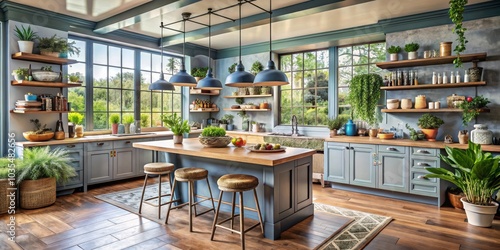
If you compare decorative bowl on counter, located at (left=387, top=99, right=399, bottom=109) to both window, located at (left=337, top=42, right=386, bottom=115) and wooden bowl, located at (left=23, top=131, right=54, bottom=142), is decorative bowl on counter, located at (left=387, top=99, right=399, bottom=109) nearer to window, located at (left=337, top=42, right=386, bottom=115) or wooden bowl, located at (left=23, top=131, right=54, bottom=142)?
window, located at (left=337, top=42, right=386, bottom=115)

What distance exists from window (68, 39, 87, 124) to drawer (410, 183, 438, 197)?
5.77 meters

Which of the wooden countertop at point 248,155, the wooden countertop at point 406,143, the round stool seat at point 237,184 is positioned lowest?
the round stool seat at point 237,184

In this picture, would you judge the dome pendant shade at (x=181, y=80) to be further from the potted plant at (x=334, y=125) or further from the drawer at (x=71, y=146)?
the potted plant at (x=334, y=125)

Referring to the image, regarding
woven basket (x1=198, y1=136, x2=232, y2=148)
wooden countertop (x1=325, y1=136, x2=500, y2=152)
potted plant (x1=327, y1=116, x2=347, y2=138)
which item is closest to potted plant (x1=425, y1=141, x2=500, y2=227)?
wooden countertop (x1=325, y1=136, x2=500, y2=152)

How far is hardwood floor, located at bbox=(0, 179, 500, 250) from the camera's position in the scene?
3166 millimetres

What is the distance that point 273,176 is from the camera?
3.39 meters

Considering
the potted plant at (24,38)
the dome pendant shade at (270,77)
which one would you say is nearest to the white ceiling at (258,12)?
→ the potted plant at (24,38)

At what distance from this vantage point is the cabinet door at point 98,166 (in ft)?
17.4

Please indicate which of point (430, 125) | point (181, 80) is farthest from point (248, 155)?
point (430, 125)

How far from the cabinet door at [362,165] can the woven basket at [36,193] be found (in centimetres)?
452

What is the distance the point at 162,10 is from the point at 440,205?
15.7 feet

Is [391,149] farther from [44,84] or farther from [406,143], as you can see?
[44,84]

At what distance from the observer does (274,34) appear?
6406mm

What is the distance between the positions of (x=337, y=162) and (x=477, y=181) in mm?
2047
